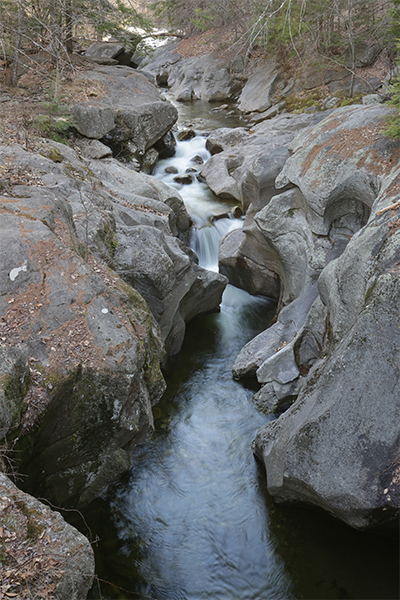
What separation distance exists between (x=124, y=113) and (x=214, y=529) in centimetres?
1258

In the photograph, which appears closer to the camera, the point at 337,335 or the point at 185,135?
the point at 337,335

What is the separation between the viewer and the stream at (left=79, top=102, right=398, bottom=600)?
504 cm

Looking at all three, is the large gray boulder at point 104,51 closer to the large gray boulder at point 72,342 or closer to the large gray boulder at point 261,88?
the large gray boulder at point 261,88

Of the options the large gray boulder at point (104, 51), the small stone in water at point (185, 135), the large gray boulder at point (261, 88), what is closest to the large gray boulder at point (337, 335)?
the small stone in water at point (185, 135)

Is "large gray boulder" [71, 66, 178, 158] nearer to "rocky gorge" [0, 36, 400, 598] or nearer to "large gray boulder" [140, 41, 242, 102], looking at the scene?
"rocky gorge" [0, 36, 400, 598]

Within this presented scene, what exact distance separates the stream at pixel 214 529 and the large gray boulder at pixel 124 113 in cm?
907

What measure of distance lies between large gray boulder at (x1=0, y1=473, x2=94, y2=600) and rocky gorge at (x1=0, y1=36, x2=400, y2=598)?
0.21ft

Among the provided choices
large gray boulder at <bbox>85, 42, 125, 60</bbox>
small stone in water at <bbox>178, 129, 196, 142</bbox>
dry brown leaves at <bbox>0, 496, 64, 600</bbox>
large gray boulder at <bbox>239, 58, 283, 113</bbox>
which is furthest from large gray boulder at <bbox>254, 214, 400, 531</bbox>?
large gray boulder at <bbox>85, 42, 125, 60</bbox>

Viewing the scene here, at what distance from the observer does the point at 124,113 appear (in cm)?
1391

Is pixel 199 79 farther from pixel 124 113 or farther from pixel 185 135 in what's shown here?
pixel 124 113

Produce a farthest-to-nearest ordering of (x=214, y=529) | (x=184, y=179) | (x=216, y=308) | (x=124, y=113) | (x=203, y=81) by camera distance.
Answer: (x=203, y=81) → (x=184, y=179) → (x=124, y=113) → (x=216, y=308) → (x=214, y=529)

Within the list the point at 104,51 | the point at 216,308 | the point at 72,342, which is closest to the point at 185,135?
the point at 104,51

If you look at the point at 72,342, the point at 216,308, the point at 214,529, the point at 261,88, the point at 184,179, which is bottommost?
the point at 216,308

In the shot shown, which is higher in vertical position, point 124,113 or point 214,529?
point 124,113
